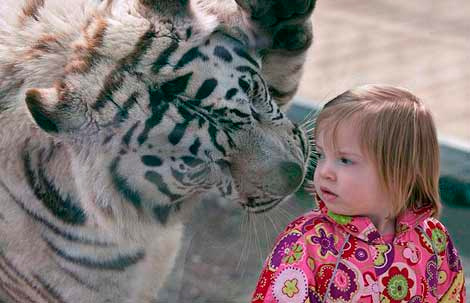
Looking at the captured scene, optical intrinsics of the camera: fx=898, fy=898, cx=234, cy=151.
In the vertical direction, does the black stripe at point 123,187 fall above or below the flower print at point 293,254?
below

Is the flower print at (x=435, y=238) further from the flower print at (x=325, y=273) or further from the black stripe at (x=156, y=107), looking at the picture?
the black stripe at (x=156, y=107)

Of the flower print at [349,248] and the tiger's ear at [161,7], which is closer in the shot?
the flower print at [349,248]

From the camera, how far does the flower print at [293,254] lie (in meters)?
2.33

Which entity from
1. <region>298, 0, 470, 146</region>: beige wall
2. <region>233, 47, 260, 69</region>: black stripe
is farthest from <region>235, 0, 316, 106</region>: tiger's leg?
<region>298, 0, 470, 146</region>: beige wall

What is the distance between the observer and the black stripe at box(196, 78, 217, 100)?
8.22ft

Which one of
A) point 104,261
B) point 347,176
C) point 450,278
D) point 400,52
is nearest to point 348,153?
point 347,176

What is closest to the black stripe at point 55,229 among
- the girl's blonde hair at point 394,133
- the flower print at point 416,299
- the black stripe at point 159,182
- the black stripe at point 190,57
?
the black stripe at point 159,182

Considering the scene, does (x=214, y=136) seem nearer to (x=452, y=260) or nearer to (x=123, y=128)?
(x=123, y=128)

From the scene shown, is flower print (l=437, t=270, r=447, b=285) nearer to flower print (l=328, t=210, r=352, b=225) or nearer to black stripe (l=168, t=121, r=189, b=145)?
flower print (l=328, t=210, r=352, b=225)

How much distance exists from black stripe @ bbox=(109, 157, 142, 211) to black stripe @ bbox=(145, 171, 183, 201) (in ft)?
0.26

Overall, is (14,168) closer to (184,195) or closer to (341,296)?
(184,195)

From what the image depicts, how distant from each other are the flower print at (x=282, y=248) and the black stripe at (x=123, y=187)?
1.76ft

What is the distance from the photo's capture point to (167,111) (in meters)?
2.51

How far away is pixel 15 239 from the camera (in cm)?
282
